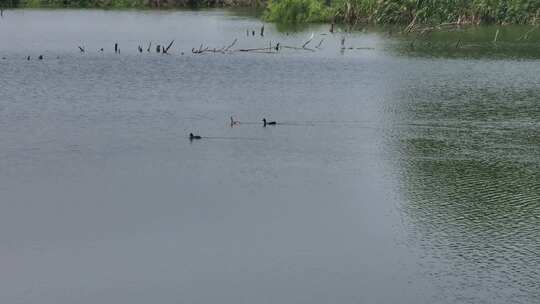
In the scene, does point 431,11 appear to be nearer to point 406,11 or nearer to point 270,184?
point 406,11

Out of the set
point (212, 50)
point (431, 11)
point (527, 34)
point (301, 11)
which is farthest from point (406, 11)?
point (212, 50)

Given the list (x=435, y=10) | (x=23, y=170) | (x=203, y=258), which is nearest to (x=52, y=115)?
(x=23, y=170)

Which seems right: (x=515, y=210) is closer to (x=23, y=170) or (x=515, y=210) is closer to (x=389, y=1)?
(x=23, y=170)

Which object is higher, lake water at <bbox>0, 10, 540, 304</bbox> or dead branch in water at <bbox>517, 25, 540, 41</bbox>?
lake water at <bbox>0, 10, 540, 304</bbox>

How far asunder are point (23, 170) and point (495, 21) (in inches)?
1950

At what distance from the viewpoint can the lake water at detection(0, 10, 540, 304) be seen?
19812 millimetres

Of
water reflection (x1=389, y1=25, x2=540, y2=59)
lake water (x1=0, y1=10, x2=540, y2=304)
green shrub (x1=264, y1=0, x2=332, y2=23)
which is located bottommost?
green shrub (x1=264, y1=0, x2=332, y2=23)

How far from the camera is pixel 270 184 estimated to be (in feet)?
88.5

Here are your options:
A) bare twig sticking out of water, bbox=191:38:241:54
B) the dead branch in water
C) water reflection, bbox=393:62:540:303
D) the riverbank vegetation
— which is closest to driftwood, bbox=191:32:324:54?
bare twig sticking out of water, bbox=191:38:241:54

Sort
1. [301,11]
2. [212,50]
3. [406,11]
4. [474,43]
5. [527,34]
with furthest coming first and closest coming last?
[301,11] < [406,11] < [527,34] < [474,43] < [212,50]

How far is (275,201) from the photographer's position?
25391mm

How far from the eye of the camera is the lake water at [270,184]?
19812 mm

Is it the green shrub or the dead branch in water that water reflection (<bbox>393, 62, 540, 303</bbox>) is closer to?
the dead branch in water

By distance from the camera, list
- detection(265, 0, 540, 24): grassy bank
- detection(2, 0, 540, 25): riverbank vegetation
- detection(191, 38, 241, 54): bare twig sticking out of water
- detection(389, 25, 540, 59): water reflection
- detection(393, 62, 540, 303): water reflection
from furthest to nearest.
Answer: detection(2, 0, 540, 25): riverbank vegetation, detection(265, 0, 540, 24): grassy bank, detection(389, 25, 540, 59): water reflection, detection(191, 38, 241, 54): bare twig sticking out of water, detection(393, 62, 540, 303): water reflection
